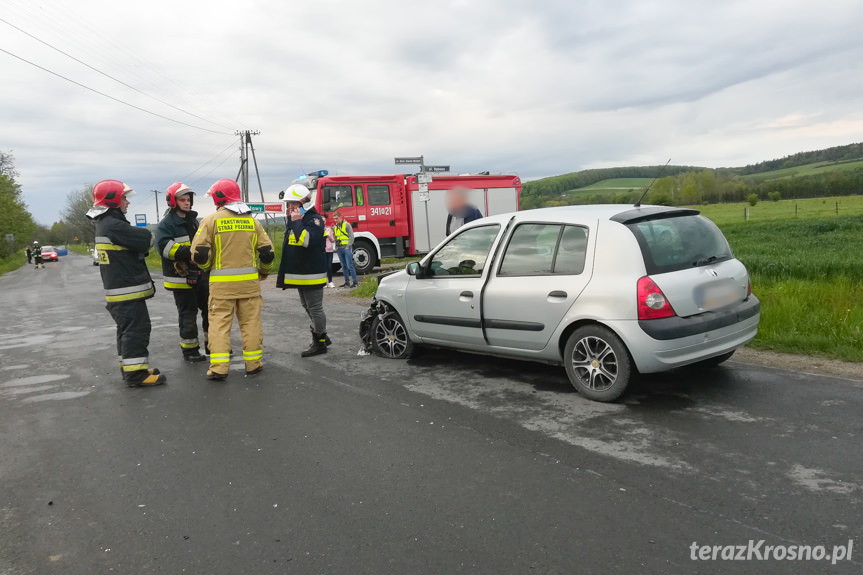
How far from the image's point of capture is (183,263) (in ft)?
22.2

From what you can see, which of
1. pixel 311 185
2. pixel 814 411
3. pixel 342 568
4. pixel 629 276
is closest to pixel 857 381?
pixel 814 411

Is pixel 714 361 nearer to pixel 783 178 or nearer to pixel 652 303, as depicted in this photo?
pixel 652 303

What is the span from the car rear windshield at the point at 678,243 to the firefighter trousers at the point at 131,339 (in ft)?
15.8

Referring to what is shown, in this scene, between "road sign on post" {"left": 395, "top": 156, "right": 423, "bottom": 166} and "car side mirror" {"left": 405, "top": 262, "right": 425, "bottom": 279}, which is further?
"road sign on post" {"left": 395, "top": 156, "right": 423, "bottom": 166}

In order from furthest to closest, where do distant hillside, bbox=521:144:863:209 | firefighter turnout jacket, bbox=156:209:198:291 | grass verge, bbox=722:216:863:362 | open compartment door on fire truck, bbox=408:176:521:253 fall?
distant hillside, bbox=521:144:863:209 < open compartment door on fire truck, bbox=408:176:521:253 < firefighter turnout jacket, bbox=156:209:198:291 < grass verge, bbox=722:216:863:362

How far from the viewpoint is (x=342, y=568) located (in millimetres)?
2678

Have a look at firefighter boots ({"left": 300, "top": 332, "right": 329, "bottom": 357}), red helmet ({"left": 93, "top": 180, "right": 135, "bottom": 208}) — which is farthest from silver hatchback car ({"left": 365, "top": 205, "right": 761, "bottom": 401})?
red helmet ({"left": 93, "top": 180, "right": 135, "bottom": 208})

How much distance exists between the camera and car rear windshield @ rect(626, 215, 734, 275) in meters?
4.66

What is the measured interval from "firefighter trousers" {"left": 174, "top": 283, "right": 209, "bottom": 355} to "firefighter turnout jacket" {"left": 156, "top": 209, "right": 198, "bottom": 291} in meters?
0.12

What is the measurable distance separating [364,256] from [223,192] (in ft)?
39.4

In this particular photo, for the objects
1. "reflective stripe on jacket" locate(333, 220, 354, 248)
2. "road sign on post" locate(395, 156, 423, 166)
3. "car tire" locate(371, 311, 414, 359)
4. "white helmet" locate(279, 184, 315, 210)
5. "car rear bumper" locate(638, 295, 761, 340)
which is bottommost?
"car tire" locate(371, 311, 414, 359)

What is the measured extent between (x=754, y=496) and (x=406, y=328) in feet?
13.0

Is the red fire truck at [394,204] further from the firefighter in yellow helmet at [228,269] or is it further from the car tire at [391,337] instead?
the firefighter in yellow helmet at [228,269]

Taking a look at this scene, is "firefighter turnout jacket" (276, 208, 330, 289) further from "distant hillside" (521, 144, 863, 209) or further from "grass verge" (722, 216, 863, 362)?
"distant hillside" (521, 144, 863, 209)
